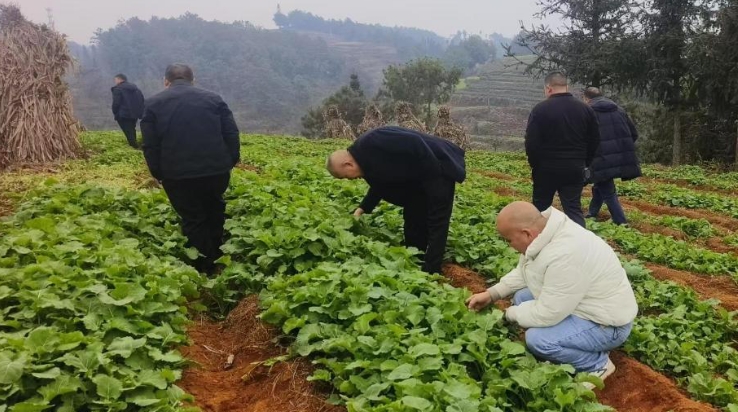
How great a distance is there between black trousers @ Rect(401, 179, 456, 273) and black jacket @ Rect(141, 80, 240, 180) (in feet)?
6.18

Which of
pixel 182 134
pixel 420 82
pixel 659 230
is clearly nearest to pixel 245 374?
pixel 182 134

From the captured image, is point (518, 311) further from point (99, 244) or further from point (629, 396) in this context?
point (99, 244)

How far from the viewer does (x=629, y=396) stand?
3643mm

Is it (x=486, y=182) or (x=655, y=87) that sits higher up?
(x=655, y=87)

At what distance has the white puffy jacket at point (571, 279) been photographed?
11.2 ft

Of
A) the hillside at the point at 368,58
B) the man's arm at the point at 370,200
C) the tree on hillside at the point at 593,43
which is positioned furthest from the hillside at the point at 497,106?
the man's arm at the point at 370,200

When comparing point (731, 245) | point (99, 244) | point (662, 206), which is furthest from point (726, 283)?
point (99, 244)

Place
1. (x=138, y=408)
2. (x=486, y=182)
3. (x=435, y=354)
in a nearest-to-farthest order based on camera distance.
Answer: (x=138, y=408) < (x=435, y=354) < (x=486, y=182)

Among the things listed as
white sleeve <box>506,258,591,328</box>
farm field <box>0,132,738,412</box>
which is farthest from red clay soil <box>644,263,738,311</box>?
white sleeve <box>506,258,591,328</box>

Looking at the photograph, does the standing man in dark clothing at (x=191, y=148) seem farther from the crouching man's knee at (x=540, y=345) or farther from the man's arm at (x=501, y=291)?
the crouching man's knee at (x=540, y=345)

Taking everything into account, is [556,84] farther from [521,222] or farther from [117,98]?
[117,98]

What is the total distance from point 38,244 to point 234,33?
11726 centimetres

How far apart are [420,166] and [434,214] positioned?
425mm

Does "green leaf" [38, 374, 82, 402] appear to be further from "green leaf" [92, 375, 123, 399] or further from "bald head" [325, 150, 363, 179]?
"bald head" [325, 150, 363, 179]
